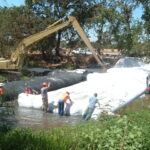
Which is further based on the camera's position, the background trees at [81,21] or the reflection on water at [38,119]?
the background trees at [81,21]

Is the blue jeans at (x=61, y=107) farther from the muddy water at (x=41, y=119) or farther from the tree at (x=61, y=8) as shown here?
the tree at (x=61, y=8)

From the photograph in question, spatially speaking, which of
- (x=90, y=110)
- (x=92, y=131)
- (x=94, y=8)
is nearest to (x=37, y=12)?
(x=94, y=8)

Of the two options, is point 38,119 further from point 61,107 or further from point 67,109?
point 67,109

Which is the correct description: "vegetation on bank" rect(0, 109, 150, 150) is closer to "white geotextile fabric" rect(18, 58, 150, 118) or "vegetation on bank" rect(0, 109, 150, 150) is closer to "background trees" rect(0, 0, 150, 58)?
"white geotextile fabric" rect(18, 58, 150, 118)

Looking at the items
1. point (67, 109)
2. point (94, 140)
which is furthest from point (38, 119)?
point (94, 140)

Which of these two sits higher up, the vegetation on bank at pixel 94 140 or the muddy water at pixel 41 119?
the vegetation on bank at pixel 94 140

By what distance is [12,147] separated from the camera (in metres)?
6.74

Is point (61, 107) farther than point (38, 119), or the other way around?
point (61, 107)

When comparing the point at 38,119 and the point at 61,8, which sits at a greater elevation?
Result: the point at 61,8

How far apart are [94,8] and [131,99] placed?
2946 centimetres

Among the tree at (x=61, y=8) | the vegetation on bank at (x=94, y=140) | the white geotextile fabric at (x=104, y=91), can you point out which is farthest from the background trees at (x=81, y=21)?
the vegetation on bank at (x=94, y=140)

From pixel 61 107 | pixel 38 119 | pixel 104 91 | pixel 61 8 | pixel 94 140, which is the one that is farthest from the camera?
pixel 61 8

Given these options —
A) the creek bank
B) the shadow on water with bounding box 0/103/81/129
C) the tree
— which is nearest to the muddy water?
the shadow on water with bounding box 0/103/81/129

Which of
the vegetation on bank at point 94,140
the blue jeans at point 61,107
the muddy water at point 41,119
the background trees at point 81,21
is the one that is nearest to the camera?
the vegetation on bank at point 94,140
